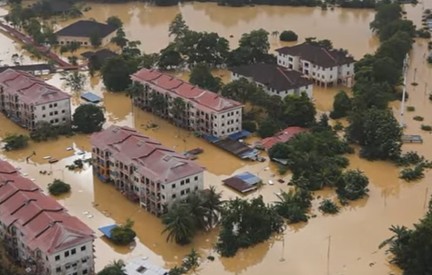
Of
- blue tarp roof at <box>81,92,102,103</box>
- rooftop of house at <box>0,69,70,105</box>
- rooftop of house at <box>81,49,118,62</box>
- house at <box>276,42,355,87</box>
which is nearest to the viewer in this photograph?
rooftop of house at <box>0,69,70,105</box>

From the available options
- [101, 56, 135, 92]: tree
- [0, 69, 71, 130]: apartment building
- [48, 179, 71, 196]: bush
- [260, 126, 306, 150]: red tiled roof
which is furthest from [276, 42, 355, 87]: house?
[48, 179, 71, 196]: bush

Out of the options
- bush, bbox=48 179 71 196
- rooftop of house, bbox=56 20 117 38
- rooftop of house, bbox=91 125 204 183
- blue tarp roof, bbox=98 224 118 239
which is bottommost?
blue tarp roof, bbox=98 224 118 239

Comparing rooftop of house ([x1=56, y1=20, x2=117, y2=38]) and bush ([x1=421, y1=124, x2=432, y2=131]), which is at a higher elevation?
rooftop of house ([x1=56, y1=20, x2=117, y2=38])

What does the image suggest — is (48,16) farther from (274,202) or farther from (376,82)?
(274,202)

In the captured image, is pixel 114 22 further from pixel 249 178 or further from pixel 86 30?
pixel 249 178

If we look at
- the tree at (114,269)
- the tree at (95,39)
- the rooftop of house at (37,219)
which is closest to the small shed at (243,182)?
the tree at (114,269)

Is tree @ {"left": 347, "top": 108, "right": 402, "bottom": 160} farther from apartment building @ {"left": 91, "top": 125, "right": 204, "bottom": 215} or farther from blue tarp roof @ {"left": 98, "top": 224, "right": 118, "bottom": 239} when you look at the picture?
blue tarp roof @ {"left": 98, "top": 224, "right": 118, "bottom": 239}

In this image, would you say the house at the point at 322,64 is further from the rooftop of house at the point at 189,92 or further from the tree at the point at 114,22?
the tree at the point at 114,22
